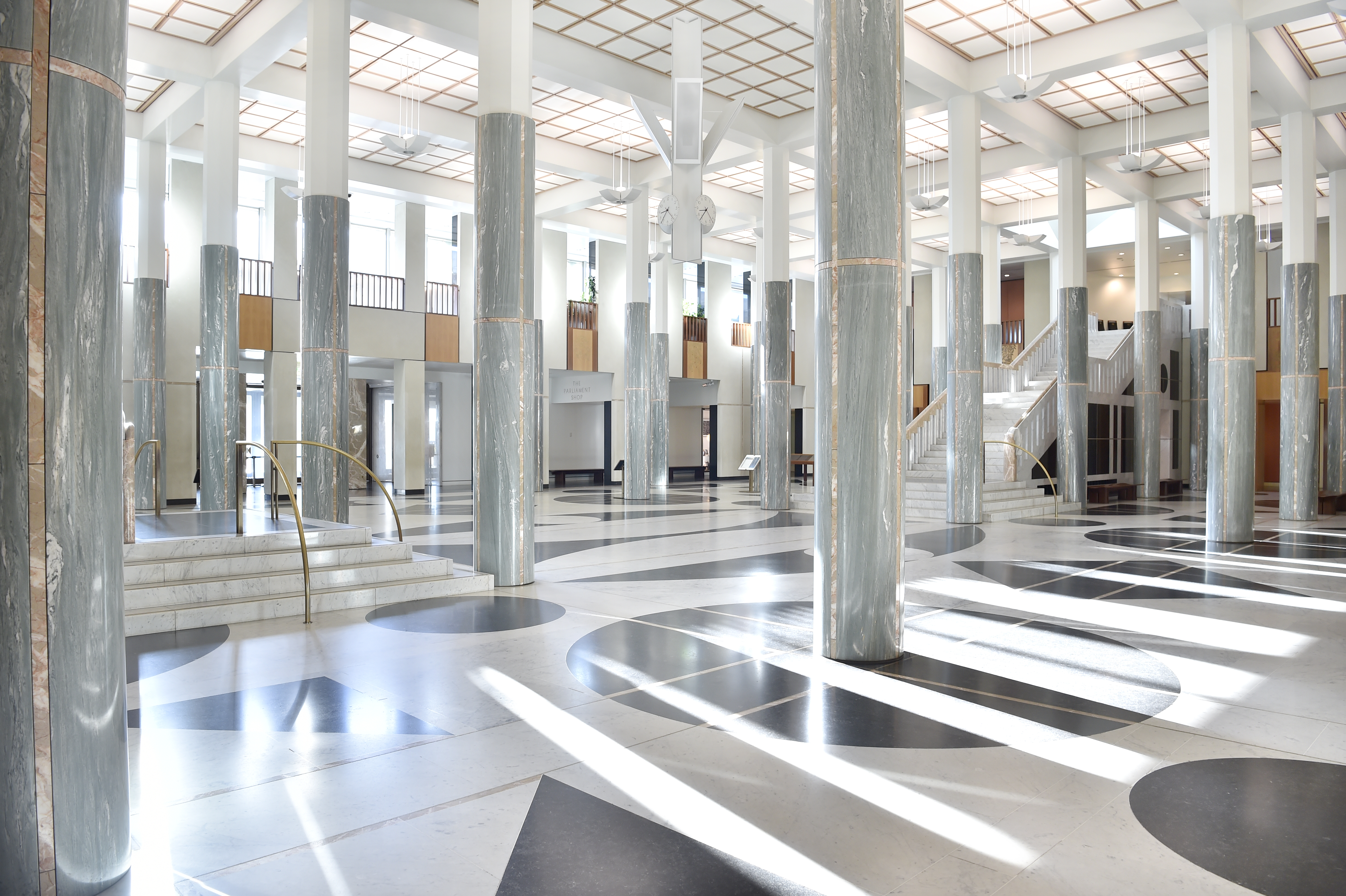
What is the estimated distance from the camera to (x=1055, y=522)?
50.0 ft

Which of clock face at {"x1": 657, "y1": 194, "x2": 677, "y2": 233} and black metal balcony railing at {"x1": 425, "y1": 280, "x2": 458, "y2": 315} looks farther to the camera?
Answer: black metal balcony railing at {"x1": 425, "y1": 280, "x2": 458, "y2": 315}

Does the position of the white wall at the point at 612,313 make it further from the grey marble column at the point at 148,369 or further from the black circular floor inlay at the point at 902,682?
the black circular floor inlay at the point at 902,682

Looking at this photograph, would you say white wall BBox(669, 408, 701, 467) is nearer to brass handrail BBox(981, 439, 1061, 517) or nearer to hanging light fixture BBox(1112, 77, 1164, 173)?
brass handrail BBox(981, 439, 1061, 517)

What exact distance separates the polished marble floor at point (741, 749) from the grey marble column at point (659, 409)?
42.3ft

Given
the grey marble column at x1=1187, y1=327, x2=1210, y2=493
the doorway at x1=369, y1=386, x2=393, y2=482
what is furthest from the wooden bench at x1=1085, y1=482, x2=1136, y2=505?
the doorway at x1=369, y1=386, x2=393, y2=482

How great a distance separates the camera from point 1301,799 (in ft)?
11.2

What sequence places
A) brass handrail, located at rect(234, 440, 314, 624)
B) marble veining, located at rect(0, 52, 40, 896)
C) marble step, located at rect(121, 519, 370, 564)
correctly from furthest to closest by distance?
marble step, located at rect(121, 519, 370, 564), brass handrail, located at rect(234, 440, 314, 624), marble veining, located at rect(0, 52, 40, 896)

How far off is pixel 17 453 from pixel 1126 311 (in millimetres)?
34260

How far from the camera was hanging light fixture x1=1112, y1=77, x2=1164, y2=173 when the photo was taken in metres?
15.5

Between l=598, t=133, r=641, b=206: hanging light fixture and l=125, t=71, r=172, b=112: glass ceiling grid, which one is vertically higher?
l=125, t=71, r=172, b=112: glass ceiling grid

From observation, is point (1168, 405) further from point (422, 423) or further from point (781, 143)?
point (422, 423)

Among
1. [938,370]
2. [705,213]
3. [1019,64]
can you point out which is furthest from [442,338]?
[938,370]

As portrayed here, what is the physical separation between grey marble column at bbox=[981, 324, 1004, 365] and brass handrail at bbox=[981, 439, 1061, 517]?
6.49 meters

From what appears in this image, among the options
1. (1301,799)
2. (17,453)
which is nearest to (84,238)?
(17,453)
